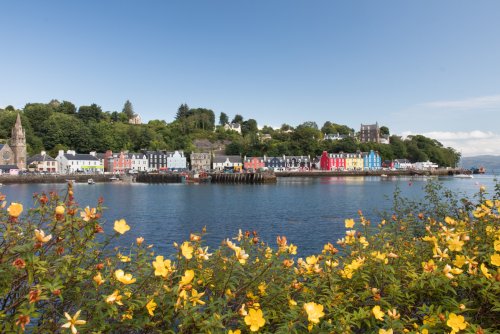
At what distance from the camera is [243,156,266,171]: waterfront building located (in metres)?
160

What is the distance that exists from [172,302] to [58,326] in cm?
134

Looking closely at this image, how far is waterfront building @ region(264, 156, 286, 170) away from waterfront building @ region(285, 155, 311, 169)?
262 cm

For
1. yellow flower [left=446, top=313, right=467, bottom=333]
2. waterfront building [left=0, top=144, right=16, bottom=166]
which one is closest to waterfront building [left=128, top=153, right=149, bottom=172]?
waterfront building [left=0, top=144, right=16, bottom=166]

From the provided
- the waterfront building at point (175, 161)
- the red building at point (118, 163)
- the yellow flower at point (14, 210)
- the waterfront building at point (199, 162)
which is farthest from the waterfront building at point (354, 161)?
the yellow flower at point (14, 210)

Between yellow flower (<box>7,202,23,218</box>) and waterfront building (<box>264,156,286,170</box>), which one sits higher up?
waterfront building (<box>264,156,286,170</box>)

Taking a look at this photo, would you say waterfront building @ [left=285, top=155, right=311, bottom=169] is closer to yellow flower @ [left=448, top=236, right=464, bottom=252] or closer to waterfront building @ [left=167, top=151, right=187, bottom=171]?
waterfront building @ [left=167, top=151, right=187, bottom=171]

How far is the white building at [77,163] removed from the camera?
439 feet

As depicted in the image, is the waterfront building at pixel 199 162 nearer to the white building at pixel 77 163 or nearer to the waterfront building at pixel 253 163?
the waterfront building at pixel 253 163

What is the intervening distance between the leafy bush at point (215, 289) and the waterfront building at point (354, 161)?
178 m

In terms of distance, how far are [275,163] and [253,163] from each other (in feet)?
38.1

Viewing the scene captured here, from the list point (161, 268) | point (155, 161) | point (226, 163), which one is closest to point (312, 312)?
point (161, 268)

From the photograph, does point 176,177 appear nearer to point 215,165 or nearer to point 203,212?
point 215,165

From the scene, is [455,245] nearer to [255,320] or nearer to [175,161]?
[255,320]

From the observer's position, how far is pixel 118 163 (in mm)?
144750
